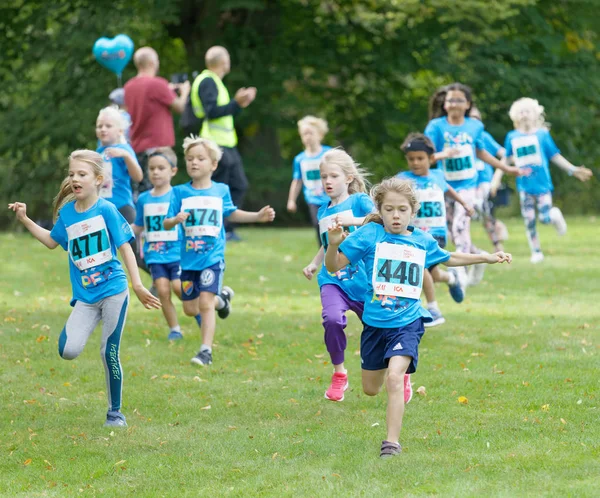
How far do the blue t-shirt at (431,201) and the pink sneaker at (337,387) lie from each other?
2478 mm

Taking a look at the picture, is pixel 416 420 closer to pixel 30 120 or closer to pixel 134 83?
pixel 134 83

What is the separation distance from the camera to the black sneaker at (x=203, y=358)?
9211 millimetres

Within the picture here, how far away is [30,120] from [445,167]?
13.7 metres

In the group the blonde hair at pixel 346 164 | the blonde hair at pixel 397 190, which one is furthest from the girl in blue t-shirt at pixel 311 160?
the blonde hair at pixel 397 190

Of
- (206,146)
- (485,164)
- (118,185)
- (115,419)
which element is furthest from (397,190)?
(485,164)

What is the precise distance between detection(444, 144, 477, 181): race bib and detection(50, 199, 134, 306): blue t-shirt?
5642 mm

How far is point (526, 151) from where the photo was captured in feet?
50.2

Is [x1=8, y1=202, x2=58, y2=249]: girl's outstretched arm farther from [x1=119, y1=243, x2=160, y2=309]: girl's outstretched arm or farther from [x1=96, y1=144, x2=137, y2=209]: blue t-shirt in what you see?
[x1=96, y1=144, x2=137, y2=209]: blue t-shirt

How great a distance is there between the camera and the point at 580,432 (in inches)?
265

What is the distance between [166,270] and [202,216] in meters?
1.16

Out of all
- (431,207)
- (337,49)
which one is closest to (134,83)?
(431,207)

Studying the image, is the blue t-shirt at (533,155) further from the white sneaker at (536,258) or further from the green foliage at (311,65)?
the green foliage at (311,65)

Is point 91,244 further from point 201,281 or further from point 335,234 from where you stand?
point 201,281

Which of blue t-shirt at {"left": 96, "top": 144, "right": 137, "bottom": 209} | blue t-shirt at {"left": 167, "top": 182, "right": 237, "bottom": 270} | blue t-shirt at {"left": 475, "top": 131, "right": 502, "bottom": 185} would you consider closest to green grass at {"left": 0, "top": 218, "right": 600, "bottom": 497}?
blue t-shirt at {"left": 167, "top": 182, "right": 237, "bottom": 270}
